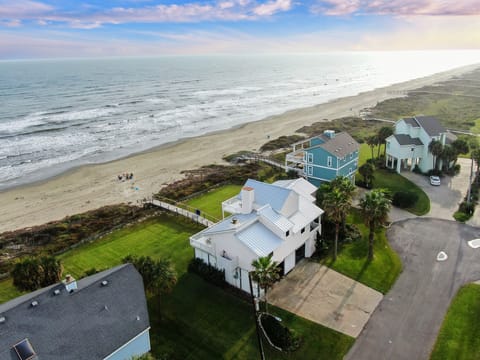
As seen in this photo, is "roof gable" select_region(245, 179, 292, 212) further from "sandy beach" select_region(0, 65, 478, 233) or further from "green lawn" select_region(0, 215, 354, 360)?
"sandy beach" select_region(0, 65, 478, 233)

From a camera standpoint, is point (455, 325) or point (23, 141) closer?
point (455, 325)

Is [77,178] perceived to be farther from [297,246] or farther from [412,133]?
[412,133]

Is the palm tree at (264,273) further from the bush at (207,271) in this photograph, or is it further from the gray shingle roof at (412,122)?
the gray shingle roof at (412,122)

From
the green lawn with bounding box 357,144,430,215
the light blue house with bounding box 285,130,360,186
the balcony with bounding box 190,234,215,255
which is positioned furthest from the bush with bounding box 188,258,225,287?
the green lawn with bounding box 357,144,430,215

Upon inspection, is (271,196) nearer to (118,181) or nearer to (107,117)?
(118,181)

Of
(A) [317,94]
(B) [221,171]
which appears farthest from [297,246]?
(A) [317,94]

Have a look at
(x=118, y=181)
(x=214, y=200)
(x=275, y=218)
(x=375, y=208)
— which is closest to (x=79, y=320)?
(x=275, y=218)

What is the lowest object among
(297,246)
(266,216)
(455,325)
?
(455,325)
